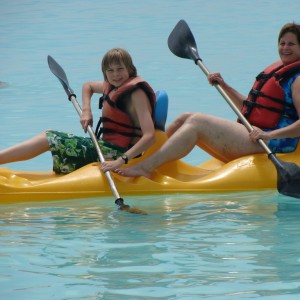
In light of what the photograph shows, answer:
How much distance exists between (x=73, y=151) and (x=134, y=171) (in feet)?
1.26

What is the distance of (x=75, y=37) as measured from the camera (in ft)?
38.5

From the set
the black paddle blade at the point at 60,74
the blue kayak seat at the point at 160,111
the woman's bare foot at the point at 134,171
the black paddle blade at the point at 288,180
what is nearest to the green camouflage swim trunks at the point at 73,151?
the woman's bare foot at the point at 134,171

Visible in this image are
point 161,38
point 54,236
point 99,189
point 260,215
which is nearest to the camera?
point 54,236

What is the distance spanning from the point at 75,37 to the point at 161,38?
40.0 inches

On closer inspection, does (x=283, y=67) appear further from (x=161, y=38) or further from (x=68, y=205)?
(x=161, y=38)

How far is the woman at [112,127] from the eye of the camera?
5.73m

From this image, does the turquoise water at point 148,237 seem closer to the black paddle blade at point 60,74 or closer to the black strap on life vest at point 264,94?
the black strap on life vest at point 264,94

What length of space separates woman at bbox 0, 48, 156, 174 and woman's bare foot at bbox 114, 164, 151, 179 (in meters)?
0.09

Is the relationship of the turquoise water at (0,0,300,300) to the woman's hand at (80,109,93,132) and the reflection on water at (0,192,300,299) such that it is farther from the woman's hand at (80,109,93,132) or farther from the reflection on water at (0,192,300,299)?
the woman's hand at (80,109,93,132)

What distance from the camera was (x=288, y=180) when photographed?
546cm

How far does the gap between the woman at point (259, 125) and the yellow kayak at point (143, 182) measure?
0.21 ft

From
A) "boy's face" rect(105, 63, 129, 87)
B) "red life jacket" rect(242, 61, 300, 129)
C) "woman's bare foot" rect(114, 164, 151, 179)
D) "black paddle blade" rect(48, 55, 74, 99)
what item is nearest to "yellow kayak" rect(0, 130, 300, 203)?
"woman's bare foot" rect(114, 164, 151, 179)

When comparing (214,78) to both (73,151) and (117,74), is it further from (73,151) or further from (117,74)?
(73,151)

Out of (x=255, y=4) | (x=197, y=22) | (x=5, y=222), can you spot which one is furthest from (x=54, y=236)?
(x=255, y=4)
